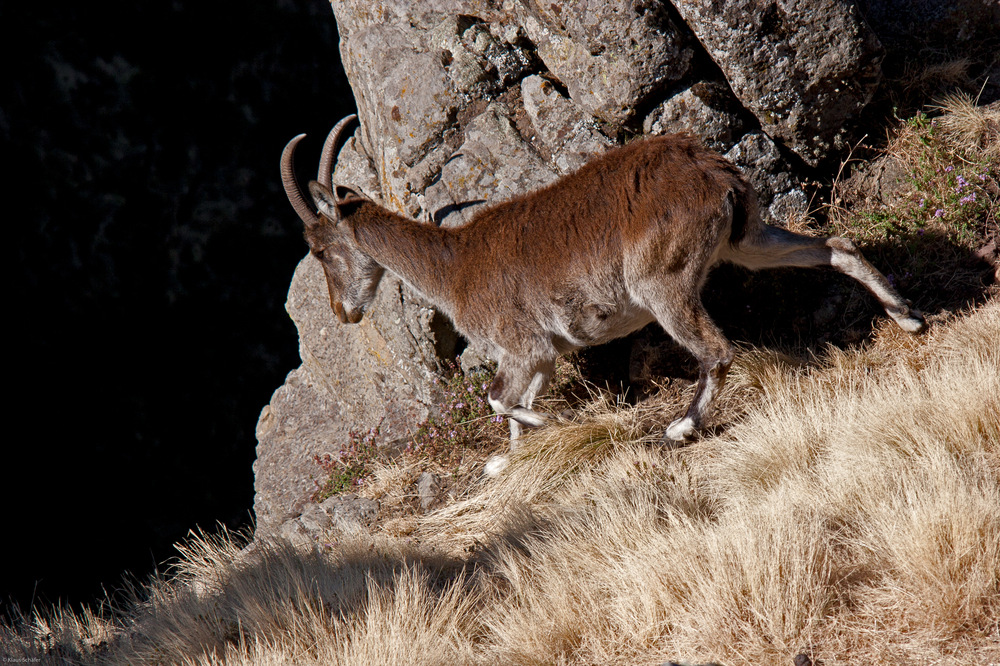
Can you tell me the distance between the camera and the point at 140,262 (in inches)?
426

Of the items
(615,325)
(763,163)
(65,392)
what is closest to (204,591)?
(615,325)

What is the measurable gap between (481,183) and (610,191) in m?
1.61

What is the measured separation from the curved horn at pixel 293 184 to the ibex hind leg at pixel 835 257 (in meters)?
3.46

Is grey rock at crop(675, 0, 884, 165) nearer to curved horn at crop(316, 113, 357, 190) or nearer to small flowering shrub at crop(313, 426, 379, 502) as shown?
curved horn at crop(316, 113, 357, 190)

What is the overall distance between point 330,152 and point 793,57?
3.82 meters

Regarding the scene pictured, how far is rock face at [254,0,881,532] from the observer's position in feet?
20.2

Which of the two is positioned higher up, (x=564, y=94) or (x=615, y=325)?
(x=564, y=94)

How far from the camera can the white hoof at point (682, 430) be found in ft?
18.9

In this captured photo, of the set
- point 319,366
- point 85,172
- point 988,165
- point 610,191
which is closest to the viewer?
point 610,191

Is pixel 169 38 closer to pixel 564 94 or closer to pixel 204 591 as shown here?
pixel 564 94

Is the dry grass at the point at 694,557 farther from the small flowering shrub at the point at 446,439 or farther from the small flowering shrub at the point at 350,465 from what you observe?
the small flowering shrub at the point at 350,465

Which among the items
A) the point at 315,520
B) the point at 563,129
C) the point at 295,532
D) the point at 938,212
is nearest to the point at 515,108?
the point at 563,129

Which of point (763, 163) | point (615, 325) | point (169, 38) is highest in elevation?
point (169, 38)

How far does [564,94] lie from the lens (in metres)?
6.84
